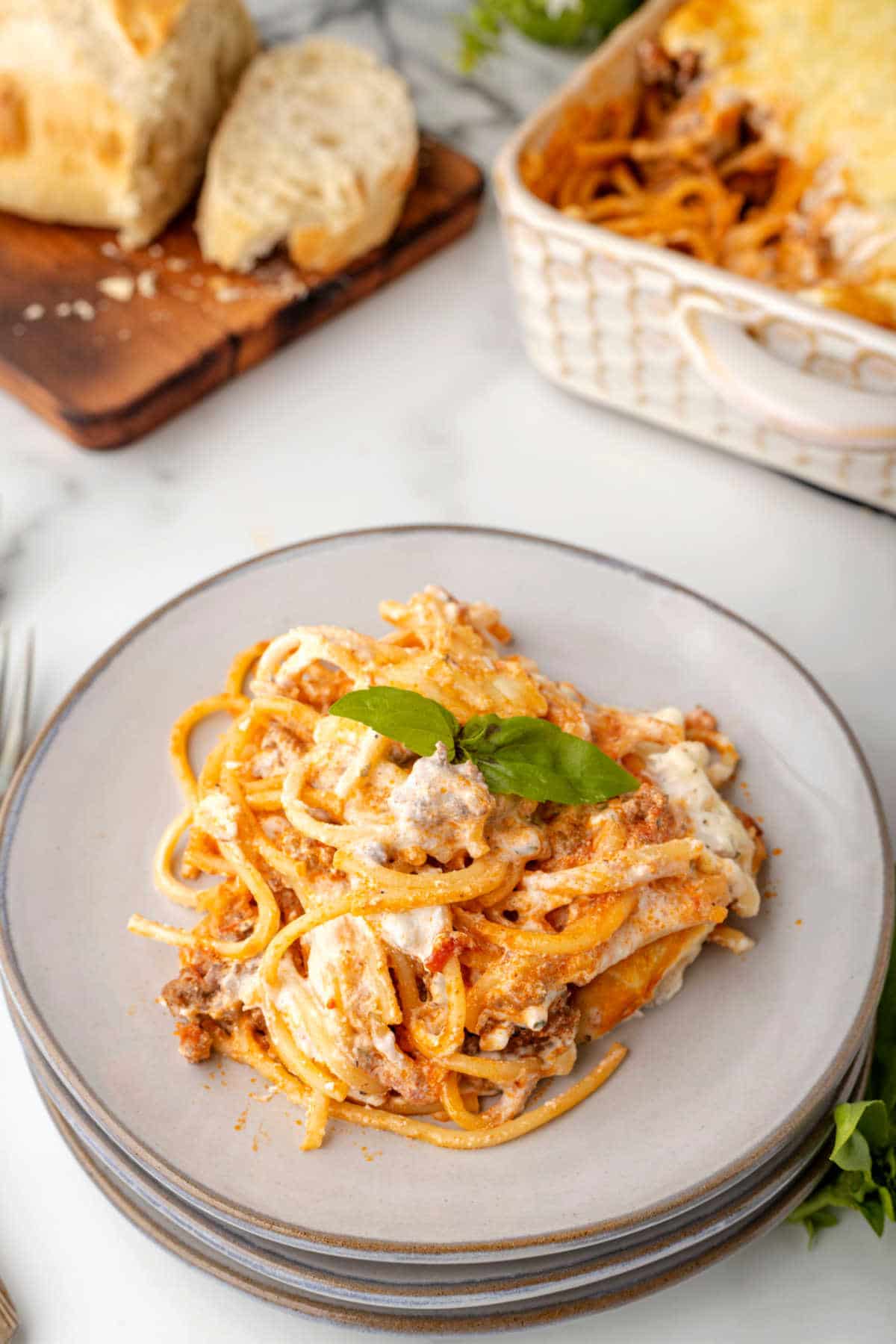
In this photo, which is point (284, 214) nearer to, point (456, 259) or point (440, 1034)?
point (456, 259)

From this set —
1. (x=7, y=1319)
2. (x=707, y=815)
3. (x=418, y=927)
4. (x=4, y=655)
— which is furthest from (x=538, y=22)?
(x=7, y=1319)

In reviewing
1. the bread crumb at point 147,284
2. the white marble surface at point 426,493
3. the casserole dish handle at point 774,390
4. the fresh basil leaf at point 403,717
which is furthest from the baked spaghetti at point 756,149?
the fresh basil leaf at point 403,717

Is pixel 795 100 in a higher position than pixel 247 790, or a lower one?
higher

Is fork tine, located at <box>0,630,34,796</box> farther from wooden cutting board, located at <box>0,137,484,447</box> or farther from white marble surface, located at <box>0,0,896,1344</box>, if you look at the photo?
wooden cutting board, located at <box>0,137,484,447</box>

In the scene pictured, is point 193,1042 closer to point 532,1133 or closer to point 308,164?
point 532,1133

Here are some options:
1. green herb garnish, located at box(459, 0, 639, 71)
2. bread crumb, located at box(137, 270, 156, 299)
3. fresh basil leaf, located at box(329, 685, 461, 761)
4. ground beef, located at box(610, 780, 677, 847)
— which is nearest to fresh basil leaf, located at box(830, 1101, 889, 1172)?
ground beef, located at box(610, 780, 677, 847)

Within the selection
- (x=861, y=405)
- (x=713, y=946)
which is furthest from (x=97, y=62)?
(x=713, y=946)
